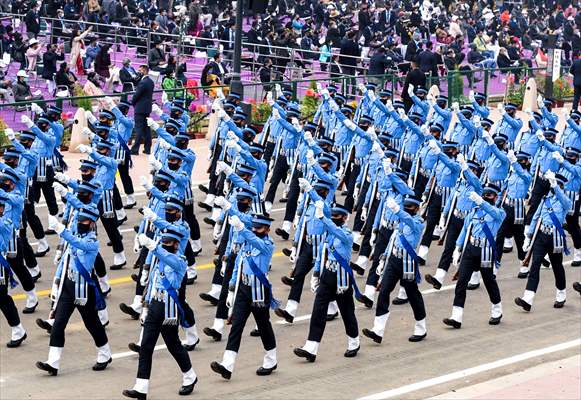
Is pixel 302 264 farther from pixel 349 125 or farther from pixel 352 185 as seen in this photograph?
pixel 349 125

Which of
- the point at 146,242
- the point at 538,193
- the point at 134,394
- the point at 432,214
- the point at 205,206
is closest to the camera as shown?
the point at 146,242

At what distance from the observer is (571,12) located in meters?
56.3

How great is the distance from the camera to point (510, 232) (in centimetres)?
2389

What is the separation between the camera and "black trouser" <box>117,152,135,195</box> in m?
25.2

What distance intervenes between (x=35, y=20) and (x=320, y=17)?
12.2 m

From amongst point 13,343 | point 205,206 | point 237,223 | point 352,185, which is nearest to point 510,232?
point 352,185

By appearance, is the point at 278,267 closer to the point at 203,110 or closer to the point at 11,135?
the point at 11,135

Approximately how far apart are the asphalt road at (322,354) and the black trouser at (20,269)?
463 millimetres

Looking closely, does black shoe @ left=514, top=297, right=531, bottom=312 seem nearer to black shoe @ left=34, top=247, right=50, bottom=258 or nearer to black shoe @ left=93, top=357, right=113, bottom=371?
black shoe @ left=93, top=357, right=113, bottom=371

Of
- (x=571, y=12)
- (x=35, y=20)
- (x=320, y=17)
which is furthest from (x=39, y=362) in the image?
(x=571, y=12)

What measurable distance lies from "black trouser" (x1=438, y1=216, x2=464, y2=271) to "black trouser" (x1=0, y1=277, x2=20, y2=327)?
265 inches

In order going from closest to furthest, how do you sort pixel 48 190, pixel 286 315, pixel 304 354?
1. pixel 304 354
2. pixel 286 315
3. pixel 48 190

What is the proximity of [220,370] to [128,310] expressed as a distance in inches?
103

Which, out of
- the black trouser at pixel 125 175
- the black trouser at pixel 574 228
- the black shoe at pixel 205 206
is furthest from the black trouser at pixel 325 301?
the black shoe at pixel 205 206
